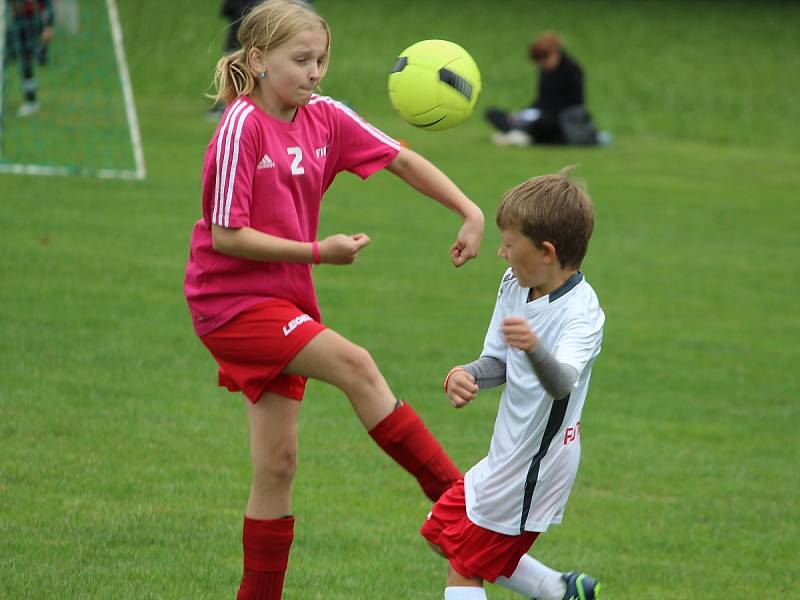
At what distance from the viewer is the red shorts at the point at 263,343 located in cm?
384

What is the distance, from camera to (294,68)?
3836 millimetres

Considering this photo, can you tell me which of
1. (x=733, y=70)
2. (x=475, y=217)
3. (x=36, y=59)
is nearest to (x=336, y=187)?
(x=36, y=59)

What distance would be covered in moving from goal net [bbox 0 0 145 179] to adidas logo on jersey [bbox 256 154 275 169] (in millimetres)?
8935

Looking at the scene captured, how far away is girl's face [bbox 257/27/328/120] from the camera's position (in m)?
3.84

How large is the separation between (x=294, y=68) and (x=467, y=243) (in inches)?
31.2

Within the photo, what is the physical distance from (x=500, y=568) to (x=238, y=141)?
148 centimetres

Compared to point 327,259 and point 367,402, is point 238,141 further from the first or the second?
point 367,402

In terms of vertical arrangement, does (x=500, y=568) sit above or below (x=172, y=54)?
above

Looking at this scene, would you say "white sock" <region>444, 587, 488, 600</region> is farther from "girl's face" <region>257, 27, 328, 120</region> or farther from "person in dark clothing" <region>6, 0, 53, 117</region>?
"person in dark clothing" <region>6, 0, 53, 117</region>

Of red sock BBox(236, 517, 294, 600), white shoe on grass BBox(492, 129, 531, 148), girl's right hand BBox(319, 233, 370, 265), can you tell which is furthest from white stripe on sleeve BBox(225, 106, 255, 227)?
white shoe on grass BBox(492, 129, 531, 148)

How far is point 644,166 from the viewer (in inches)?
632

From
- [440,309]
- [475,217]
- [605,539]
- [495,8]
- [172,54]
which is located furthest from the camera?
[495,8]

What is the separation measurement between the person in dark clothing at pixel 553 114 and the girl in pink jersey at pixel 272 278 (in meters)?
13.4

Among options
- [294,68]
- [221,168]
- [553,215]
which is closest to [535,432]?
[553,215]
